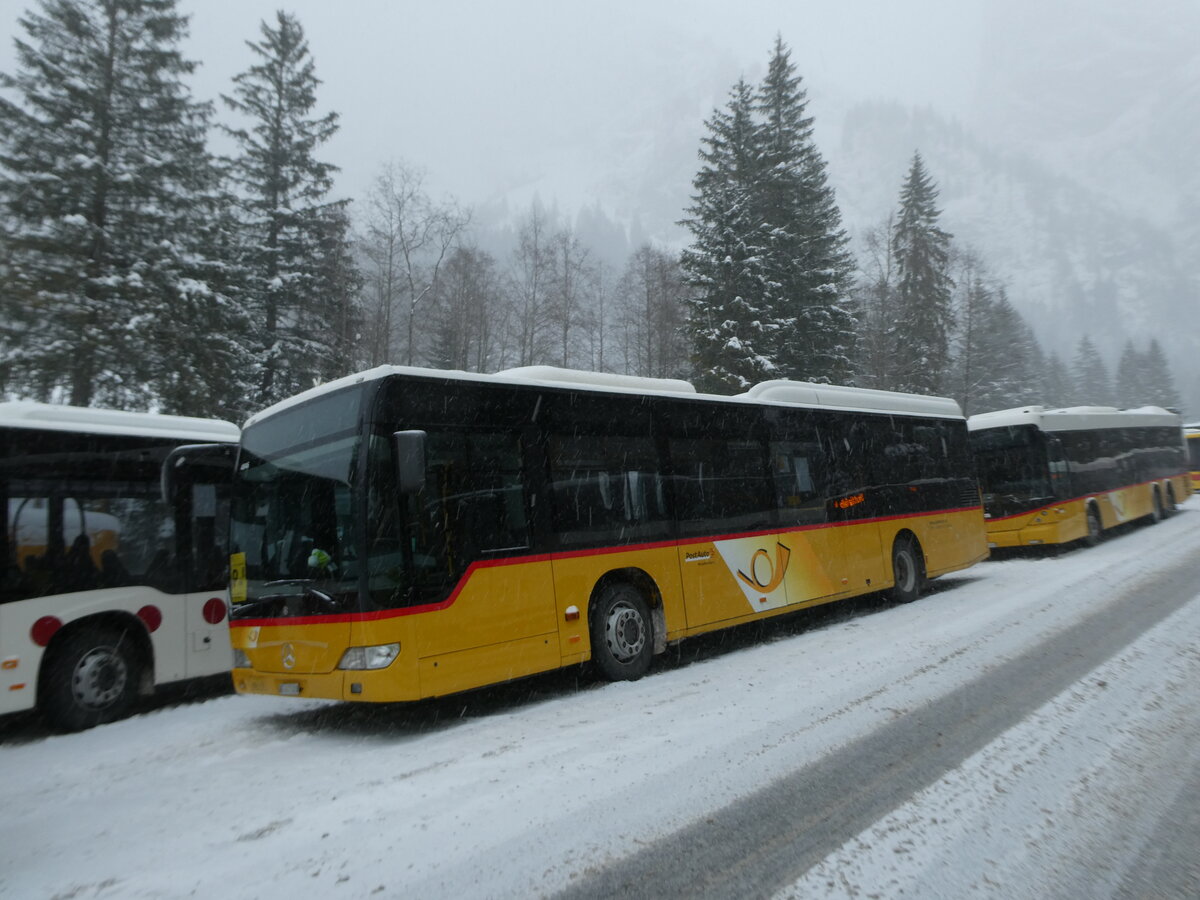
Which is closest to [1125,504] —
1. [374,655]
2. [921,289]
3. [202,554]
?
[374,655]

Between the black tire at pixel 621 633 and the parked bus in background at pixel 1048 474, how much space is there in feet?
37.9

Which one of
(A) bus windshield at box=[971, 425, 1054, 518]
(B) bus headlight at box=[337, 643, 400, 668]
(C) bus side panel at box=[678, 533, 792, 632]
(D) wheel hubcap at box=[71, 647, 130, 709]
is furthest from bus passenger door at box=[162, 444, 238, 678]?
(A) bus windshield at box=[971, 425, 1054, 518]

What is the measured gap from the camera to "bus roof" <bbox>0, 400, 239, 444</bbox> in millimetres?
7418

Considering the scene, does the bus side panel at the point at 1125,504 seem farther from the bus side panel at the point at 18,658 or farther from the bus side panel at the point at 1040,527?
the bus side panel at the point at 18,658

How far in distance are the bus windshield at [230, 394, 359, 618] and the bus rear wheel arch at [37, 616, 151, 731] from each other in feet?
4.92

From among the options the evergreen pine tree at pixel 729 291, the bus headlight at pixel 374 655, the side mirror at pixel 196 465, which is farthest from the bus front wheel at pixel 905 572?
the evergreen pine tree at pixel 729 291

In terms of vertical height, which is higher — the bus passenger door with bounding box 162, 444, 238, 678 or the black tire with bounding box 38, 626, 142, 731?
the bus passenger door with bounding box 162, 444, 238, 678

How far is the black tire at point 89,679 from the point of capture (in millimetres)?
7195

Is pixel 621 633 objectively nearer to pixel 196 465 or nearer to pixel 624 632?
pixel 624 632

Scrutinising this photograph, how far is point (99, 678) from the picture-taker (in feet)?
24.6

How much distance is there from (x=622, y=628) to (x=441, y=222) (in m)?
24.4

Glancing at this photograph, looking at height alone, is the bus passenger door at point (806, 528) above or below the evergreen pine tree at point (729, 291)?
below

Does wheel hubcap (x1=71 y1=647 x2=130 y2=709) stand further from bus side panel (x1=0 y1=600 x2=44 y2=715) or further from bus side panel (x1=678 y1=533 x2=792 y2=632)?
bus side panel (x1=678 y1=533 x2=792 y2=632)

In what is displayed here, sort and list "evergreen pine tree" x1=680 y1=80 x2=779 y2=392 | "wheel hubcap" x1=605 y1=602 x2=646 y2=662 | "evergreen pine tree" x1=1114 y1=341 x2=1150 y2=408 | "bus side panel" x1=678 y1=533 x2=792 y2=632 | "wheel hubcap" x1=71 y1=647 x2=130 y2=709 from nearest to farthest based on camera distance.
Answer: "wheel hubcap" x1=71 y1=647 x2=130 y2=709, "wheel hubcap" x1=605 y1=602 x2=646 y2=662, "bus side panel" x1=678 y1=533 x2=792 y2=632, "evergreen pine tree" x1=680 y1=80 x2=779 y2=392, "evergreen pine tree" x1=1114 y1=341 x2=1150 y2=408
